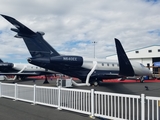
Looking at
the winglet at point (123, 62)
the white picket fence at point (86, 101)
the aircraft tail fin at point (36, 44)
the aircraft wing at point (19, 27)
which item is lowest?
the white picket fence at point (86, 101)

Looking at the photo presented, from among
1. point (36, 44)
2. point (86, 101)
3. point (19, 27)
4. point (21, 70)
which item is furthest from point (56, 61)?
point (21, 70)

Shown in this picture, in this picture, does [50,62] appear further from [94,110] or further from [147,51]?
[147,51]

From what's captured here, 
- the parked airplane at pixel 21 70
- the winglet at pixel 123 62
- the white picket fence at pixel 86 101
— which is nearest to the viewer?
the white picket fence at pixel 86 101

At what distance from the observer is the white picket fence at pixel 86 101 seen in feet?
21.1

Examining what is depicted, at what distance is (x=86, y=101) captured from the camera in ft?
23.4

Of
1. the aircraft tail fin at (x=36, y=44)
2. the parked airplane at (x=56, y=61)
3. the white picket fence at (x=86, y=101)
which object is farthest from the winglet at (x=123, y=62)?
the aircraft tail fin at (x=36, y=44)

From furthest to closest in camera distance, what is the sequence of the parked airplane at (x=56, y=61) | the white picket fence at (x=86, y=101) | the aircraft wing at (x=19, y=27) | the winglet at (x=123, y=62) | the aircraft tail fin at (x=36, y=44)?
the parked airplane at (x=56, y=61)
the aircraft tail fin at (x=36, y=44)
the aircraft wing at (x=19, y=27)
the winglet at (x=123, y=62)
the white picket fence at (x=86, y=101)

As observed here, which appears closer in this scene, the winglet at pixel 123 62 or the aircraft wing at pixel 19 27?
the winglet at pixel 123 62

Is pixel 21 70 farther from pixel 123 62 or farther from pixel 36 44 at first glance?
pixel 123 62

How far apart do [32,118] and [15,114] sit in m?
1.01

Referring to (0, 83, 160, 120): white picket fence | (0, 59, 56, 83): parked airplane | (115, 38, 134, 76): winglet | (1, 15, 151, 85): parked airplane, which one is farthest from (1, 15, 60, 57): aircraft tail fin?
(0, 59, 56, 83): parked airplane

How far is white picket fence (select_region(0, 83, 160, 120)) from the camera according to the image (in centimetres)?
643

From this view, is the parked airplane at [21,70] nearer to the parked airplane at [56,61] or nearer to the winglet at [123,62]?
the parked airplane at [56,61]

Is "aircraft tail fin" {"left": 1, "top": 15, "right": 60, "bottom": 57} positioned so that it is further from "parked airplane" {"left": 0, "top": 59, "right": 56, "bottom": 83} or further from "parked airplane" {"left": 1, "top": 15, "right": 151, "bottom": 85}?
"parked airplane" {"left": 0, "top": 59, "right": 56, "bottom": 83}
